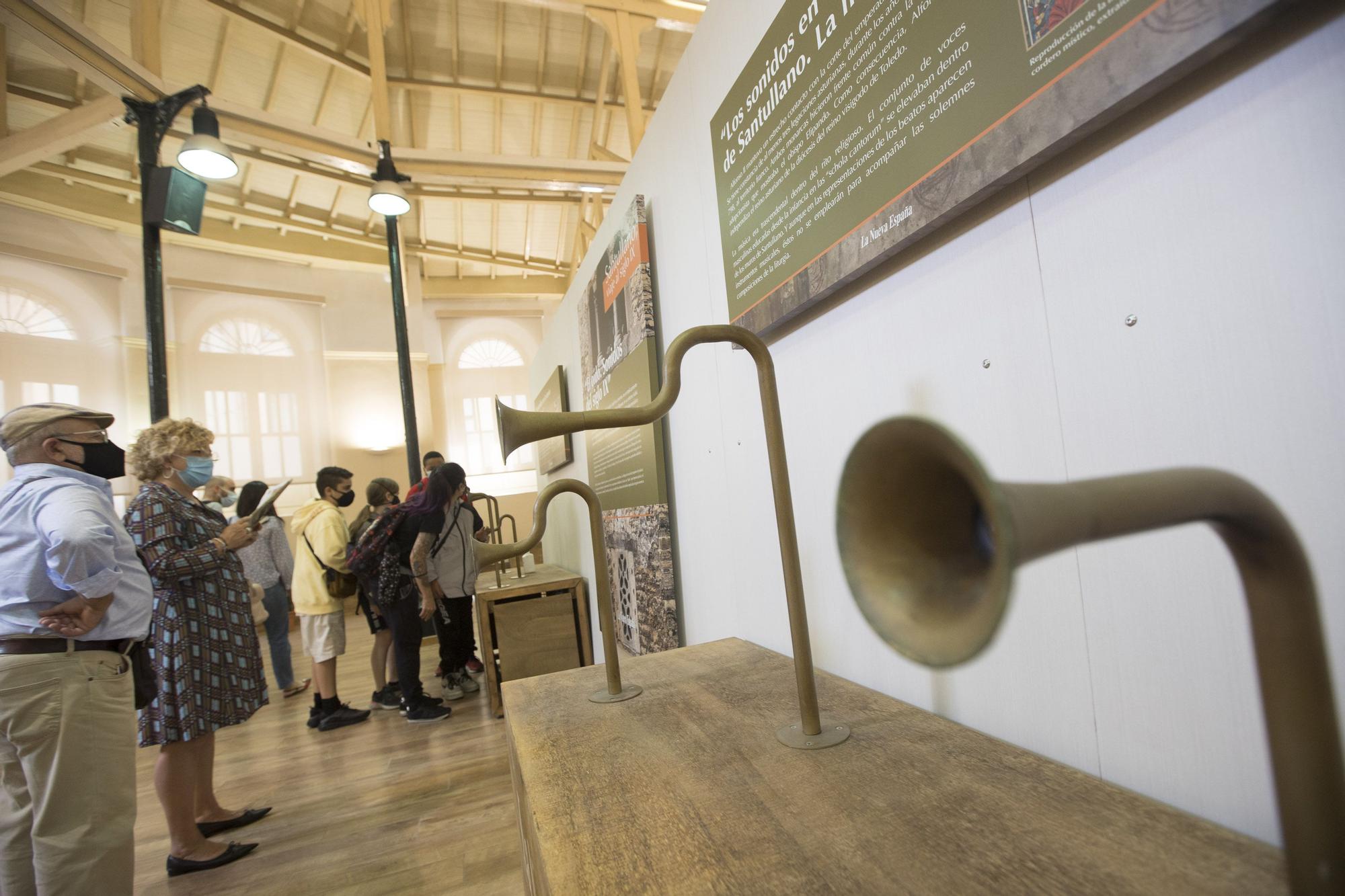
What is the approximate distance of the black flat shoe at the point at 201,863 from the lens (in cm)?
250

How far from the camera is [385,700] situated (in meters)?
4.46

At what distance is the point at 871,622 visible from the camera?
0.45m

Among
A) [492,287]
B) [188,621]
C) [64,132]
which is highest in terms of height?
[492,287]

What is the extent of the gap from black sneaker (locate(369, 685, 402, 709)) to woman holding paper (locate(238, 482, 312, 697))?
107 cm

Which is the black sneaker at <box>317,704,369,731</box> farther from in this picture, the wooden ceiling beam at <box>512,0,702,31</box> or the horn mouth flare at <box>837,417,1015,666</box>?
the wooden ceiling beam at <box>512,0,702,31</box>

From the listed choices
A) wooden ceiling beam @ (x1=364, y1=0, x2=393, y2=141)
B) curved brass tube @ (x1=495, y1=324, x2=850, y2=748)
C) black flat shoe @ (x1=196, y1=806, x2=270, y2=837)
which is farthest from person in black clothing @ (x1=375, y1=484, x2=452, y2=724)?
wooden ceiling beam @ (x1=364, y1=0, x2=393, y2=141)

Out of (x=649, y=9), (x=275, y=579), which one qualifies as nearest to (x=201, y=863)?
(x=275, y=579)

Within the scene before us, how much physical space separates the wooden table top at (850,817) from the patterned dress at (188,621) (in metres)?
2.13

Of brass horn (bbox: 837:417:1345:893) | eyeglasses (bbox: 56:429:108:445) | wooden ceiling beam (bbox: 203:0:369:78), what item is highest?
wooden ceiling beam (bbox: 203:0:369:78)

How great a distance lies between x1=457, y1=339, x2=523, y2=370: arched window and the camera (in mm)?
14312

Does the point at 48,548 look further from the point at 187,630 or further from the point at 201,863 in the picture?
the point at 201,863

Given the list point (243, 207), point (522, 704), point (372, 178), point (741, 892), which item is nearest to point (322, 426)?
point (243, 207)

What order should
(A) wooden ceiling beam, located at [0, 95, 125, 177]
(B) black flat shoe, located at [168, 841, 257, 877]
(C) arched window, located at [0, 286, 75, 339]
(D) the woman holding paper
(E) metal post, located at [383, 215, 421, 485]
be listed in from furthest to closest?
1. (C) arched window, located at [0, 286, 75, 339]
2. (E) metal post, located at [383, 215, 421, 485]
3. (A) wooden ceiling beam, located at [0, 95, 125, 177]
4. (D) the woman holding paper
5. (B) black flat shoe, located at [168, 841, 257, 877]

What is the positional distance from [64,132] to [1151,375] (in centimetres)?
842
